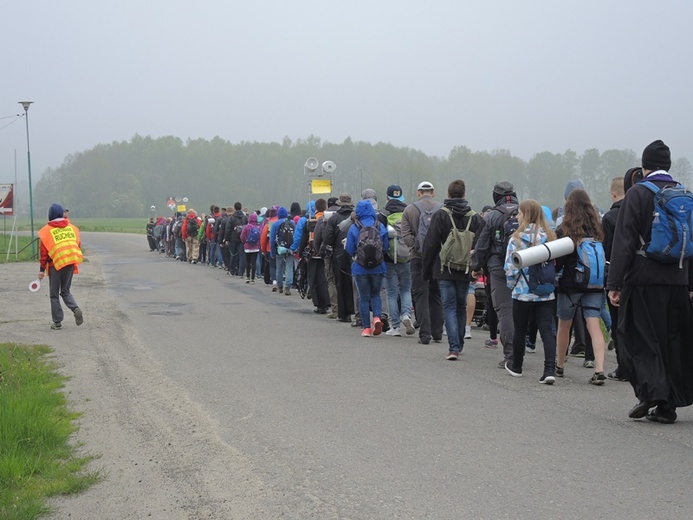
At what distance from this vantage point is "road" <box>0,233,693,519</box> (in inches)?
221

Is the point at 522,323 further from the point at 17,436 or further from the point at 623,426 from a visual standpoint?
the point at 17,436

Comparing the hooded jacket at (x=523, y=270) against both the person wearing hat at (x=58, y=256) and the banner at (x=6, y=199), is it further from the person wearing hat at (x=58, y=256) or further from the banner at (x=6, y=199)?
the banner at (x=6, y=199)

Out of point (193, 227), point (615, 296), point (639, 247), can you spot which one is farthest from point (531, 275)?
point (193, 227)

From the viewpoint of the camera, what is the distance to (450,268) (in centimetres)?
1150

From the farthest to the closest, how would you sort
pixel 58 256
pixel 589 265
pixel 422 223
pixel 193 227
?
pixel 193 227 → pixel 58 256 → pixel 422 223 → pixel 589 265

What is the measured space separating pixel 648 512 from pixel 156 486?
3113 mm

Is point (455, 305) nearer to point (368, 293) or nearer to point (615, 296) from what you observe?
point (368, 293)

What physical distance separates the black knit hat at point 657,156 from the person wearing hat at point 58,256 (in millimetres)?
9982

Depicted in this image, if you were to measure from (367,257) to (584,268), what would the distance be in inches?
169

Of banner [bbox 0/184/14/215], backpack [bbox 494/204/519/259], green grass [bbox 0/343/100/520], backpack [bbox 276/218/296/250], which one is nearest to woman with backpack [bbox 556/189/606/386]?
backpack [bbox 494/204/519/259]

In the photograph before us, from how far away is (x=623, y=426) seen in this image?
25.0 feet

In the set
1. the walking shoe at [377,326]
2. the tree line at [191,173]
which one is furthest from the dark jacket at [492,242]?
the tree line at [191,173]

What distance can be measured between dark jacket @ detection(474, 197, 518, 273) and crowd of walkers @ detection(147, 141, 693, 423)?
0.05 ft

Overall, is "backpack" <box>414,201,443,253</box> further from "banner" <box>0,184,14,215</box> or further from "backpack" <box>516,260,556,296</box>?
"banner" <box>0,184,14,215</box>
